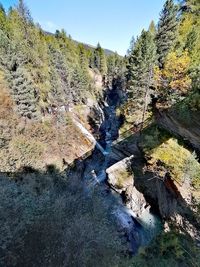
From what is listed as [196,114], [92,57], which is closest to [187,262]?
[196,114]

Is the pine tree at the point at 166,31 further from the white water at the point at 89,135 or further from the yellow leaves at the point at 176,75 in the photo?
the white water at the point at 89,135

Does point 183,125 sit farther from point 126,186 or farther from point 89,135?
point 89,135

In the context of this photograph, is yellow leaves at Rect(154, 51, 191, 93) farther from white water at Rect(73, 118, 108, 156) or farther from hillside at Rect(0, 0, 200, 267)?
white water at Rect(73, 118, 108, 156)

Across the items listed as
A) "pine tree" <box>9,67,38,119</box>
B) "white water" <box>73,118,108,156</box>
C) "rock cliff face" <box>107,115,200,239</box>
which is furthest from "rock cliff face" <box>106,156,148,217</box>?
"pine tree" <box>9,67,38,119</box>

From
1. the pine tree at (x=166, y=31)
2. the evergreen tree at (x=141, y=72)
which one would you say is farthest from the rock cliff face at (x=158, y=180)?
the pine tree at (x=166, y=31)

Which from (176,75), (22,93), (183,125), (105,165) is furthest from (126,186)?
(22,93)

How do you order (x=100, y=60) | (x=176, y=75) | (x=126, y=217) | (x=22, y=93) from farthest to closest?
(x=100, y=60), (x=22, y=93), (x=176, y=75), (x=126, y=217)

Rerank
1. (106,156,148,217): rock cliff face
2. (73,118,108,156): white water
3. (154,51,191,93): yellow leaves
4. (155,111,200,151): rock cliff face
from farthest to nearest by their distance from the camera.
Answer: (73,118,108,156): white water
(154,51,191,93): yellow leaves
(106,156,148,217): rock cliff face
(155,111,200,151): rock cliff face
